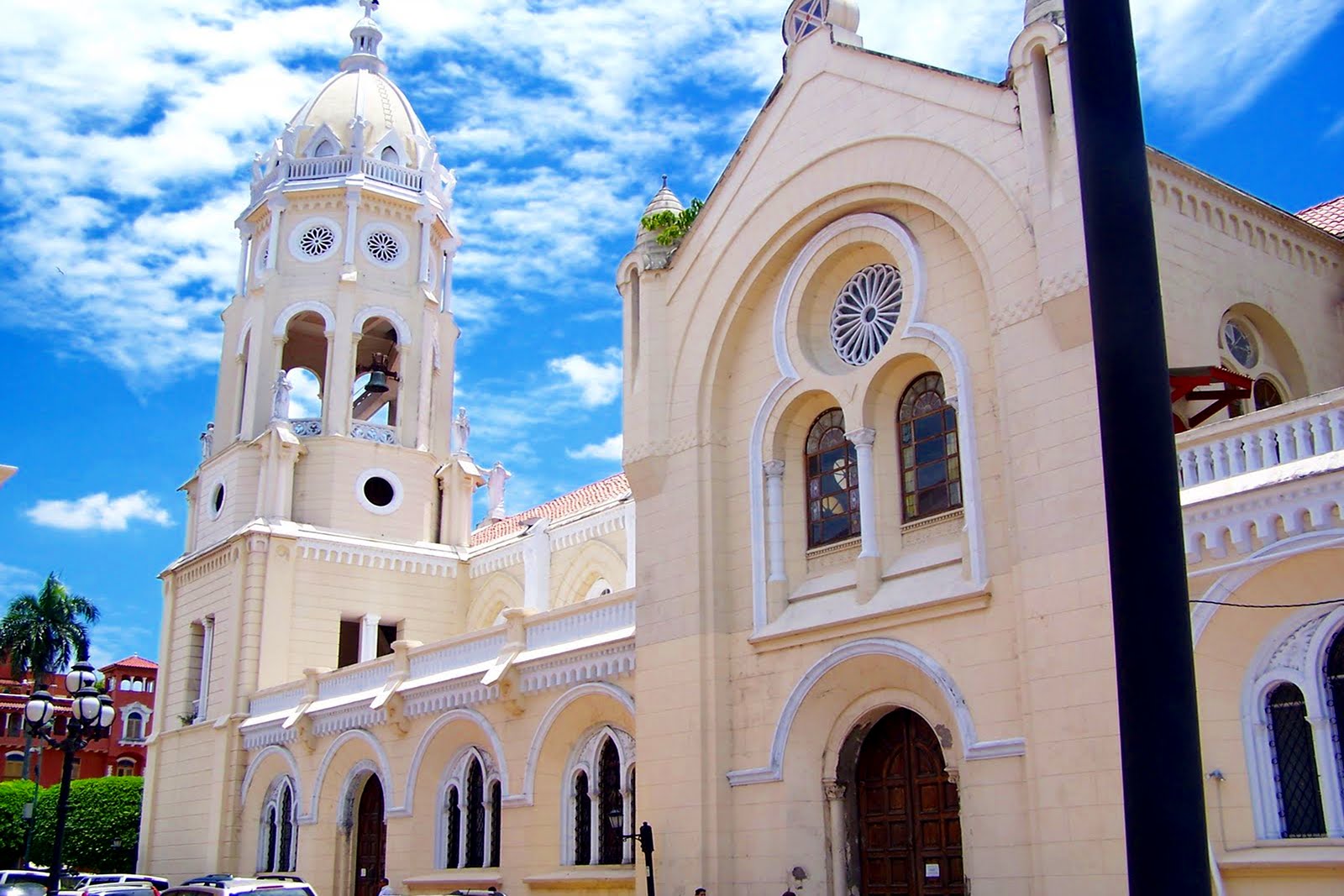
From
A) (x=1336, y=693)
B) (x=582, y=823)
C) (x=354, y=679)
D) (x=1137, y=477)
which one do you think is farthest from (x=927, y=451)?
(x=354, y=679)

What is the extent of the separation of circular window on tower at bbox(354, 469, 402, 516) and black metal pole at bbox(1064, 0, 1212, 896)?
30805mm

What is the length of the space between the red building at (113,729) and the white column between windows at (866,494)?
50747mm

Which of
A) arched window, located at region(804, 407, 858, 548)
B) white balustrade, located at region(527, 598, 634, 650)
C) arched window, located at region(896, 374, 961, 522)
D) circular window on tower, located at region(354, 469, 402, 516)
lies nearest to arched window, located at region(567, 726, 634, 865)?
white balustrade, located at region(527, 598, 634, 650)

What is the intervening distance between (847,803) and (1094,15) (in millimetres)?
14632

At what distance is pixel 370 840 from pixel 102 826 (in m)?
16.6

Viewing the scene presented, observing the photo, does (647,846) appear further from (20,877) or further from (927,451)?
(20,877)

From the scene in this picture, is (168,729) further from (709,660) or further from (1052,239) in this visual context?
(1052,239)

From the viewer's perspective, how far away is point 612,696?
2145 cm

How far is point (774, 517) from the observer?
1955 cm

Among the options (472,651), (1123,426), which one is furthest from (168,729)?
(1123,426)

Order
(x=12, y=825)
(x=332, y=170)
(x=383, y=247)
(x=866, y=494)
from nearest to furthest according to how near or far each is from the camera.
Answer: (x=866, y=494)
(x=332, y=170)
(x=383, y=247)
(x=12, y=825)

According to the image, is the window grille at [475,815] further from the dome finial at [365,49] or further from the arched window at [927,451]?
the dome finial at [365,49]

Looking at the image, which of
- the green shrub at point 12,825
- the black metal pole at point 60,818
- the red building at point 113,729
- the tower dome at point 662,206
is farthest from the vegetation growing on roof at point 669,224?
the red building at point 113,729

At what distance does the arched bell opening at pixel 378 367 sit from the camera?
36781 mm
